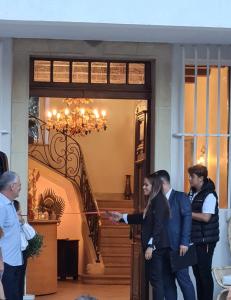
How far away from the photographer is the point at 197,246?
7684 mm

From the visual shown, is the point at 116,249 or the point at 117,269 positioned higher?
the point at 116,249

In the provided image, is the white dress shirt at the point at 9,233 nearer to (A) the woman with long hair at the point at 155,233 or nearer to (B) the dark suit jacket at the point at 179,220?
(A) the woman with long hair at the point at 155,233

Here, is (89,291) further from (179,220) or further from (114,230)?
(179,220)

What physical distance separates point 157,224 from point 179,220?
359 millimetres

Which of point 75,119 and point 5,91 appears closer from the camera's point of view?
point 5,91

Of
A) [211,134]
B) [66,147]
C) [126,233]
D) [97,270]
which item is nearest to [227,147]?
[211,134]

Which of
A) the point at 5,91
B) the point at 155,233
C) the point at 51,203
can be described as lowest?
the point at 51,203

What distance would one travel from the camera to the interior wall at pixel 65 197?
575 inches

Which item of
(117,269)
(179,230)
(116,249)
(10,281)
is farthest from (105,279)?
(10,281)

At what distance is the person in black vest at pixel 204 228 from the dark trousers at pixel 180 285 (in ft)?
0.67

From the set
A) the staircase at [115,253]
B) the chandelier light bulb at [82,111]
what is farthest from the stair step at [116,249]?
the chandelier light bulb at [82,111]

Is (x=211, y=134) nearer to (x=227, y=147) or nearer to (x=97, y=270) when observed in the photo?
(x=227, y=147)

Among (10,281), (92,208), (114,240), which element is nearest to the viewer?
(10,281)

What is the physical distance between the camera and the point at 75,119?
45.8ft
